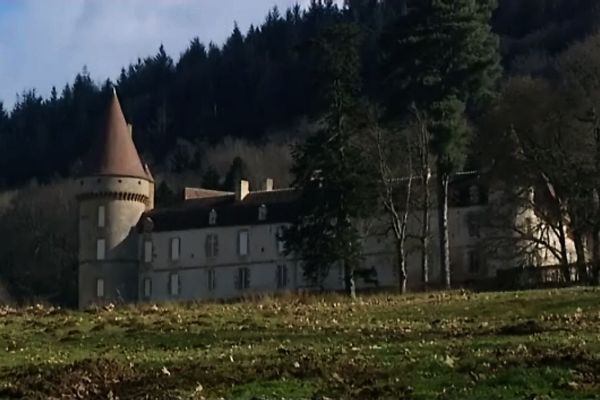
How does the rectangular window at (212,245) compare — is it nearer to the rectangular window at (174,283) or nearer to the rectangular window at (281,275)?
the rectangular window at (174,283)

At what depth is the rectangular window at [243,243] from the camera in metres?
88.7

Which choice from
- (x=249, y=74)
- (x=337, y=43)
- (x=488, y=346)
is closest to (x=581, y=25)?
(x=249, y=74)

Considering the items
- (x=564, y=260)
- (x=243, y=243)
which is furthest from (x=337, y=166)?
(x=243, y=243)

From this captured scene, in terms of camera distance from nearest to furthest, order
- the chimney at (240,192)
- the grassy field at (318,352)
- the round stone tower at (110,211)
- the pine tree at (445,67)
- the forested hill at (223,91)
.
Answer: the grassy field at (318,352) < the pine tree at (445,67) < the chimney at (240,192) < the round stone tower at (110,211) < the forested hill at (223,91)

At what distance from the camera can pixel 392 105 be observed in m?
55.5

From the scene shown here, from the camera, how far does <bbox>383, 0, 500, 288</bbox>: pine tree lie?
53.7m

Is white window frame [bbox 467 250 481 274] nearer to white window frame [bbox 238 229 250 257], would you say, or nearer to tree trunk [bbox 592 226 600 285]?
white window frame [bbox 238 229 250 257]

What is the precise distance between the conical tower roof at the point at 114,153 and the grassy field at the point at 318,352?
5764 centimetres

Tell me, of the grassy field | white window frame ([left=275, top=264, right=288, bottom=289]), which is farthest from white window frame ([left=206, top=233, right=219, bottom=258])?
the grassy field

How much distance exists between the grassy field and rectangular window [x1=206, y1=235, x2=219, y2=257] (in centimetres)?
5657

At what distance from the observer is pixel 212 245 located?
9000 cm

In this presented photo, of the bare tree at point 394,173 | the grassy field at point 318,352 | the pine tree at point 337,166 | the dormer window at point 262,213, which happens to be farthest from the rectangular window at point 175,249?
the grassy field at point 318,352

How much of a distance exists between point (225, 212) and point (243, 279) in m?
4.91

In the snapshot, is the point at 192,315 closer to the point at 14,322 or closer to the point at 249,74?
the point at 14,322
